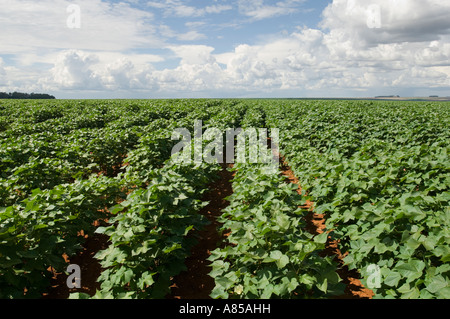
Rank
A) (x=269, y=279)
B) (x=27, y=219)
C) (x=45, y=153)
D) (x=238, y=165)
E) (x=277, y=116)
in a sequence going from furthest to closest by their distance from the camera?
(x=277, y=116) < (x=45, y=153) < (x=238, y=165) < (x=27, y=219) < (x=269, y=279)

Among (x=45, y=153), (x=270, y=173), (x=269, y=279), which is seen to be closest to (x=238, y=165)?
(x=270, y=173)

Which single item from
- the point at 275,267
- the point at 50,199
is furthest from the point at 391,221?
the point at 50,199

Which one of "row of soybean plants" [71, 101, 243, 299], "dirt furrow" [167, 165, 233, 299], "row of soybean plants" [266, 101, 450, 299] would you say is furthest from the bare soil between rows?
"row of soybean plants" [71, 101, 243, 299]

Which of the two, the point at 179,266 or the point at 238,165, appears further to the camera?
the point at 238,165

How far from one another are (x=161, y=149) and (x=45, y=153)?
3584 mm

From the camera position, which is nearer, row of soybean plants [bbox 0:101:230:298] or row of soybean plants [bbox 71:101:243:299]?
row of soybean plants [bbox 71:101:243:299]

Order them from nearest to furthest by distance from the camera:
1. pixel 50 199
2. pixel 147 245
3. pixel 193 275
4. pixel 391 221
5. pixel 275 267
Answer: pixel 275 267
pixel 391 221
pixel 147 245
pixel 50 199
pixel 193 275

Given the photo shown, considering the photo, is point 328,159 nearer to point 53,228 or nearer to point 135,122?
point 53,228

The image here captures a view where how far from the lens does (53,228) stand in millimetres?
3744

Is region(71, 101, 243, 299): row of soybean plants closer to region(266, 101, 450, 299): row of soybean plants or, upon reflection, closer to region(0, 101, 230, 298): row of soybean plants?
region(0, 101, 230, 298): row of soybean plants

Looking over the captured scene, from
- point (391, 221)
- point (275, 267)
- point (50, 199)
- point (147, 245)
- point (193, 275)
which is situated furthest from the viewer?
point (193, 275)

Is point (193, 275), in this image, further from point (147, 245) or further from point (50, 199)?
point (50, 199)

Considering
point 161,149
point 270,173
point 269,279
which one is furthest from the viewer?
point 161,149

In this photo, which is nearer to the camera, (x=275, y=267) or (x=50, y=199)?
(x=275, y=267)
